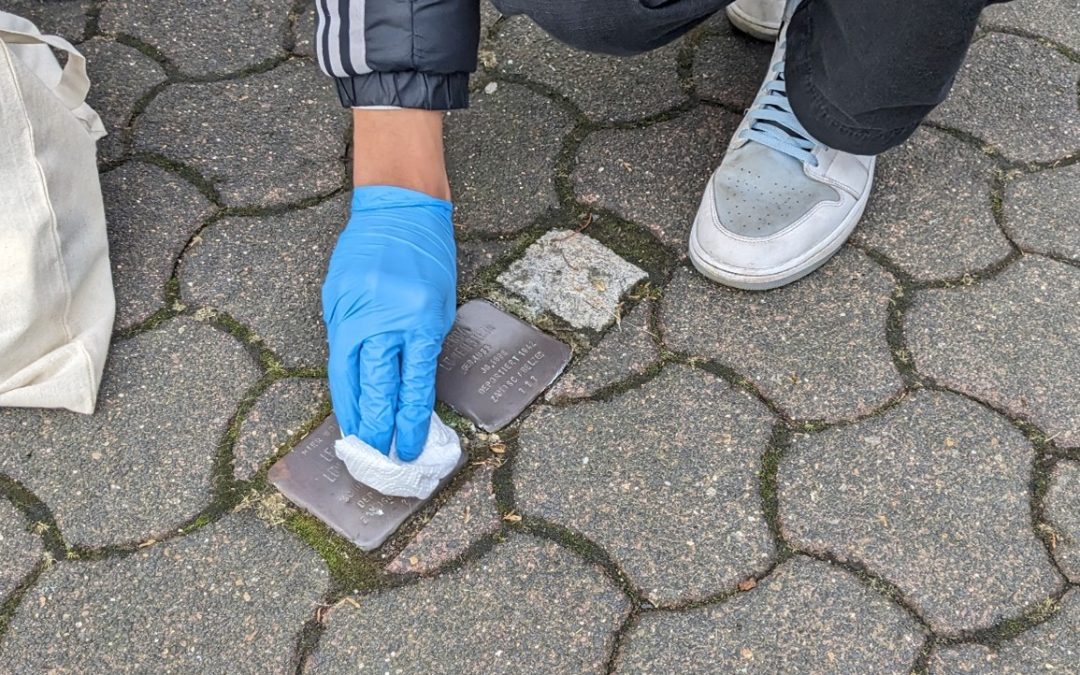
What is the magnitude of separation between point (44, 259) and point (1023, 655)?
→ 54.4 inches

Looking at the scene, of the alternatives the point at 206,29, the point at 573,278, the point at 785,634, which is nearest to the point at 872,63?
the point at 573,278

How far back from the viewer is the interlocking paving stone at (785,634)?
1.17 metres

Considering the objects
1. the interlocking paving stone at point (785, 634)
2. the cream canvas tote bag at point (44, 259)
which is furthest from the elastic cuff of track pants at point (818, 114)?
the cream canvas tote bag at point (44, 259)

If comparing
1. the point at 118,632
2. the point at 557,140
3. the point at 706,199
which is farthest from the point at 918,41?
the point at 118,632

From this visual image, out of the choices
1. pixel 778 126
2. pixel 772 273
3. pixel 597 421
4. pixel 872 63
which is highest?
pixel 872 63

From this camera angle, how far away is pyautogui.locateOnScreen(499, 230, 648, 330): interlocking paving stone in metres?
1.51

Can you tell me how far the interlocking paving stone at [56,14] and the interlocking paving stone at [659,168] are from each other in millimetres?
1054

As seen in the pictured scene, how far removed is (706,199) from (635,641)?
72cm

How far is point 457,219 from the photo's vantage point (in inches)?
64.1

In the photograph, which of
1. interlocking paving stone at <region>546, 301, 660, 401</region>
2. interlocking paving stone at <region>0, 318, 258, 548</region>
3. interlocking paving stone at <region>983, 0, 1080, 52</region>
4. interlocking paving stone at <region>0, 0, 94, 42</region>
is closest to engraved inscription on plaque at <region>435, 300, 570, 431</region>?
interlocking paving stone at <region>546, 301, 660, 401</region>

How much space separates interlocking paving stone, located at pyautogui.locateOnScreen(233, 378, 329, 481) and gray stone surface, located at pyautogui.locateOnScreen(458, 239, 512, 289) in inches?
11.6

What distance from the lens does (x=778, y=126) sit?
1621mm

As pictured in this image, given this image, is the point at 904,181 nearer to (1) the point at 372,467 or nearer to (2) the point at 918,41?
(2) the point at 918,41

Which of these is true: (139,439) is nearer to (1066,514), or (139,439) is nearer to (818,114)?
(818,114)
